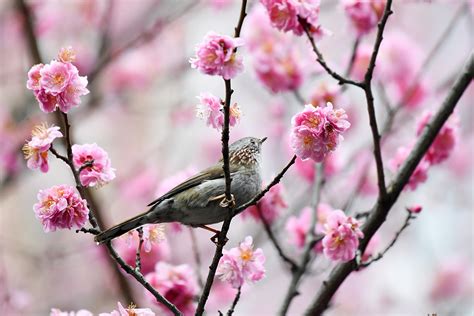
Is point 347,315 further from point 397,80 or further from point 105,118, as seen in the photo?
point 105,118

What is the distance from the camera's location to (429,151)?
11.8 ft

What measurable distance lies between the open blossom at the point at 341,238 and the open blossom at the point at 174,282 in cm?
68

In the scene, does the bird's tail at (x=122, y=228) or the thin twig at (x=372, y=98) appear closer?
the bird's tail at (x=122, y=228)

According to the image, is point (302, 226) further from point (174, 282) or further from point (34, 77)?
point (34, 77)

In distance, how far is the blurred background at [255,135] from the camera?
14.8ft

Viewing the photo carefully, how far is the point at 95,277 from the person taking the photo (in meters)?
8.68

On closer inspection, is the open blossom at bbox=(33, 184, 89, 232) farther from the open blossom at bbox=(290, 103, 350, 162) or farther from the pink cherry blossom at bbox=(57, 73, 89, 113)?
the open blossom at bbox=(290, 103, 350, 162)

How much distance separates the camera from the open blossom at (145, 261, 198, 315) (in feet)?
10.4

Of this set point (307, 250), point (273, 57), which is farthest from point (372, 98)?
point (273, 57)

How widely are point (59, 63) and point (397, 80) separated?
345cm

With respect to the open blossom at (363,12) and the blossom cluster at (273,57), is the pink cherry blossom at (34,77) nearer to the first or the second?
the open blossom at (363,12)

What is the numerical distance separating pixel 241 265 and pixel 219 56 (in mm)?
870

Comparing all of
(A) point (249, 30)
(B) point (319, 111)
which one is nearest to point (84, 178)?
(B) point (319, 111)

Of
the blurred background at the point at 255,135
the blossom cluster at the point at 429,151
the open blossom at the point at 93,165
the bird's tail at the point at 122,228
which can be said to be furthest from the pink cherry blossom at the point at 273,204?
the open blossom at the point at 93,165
